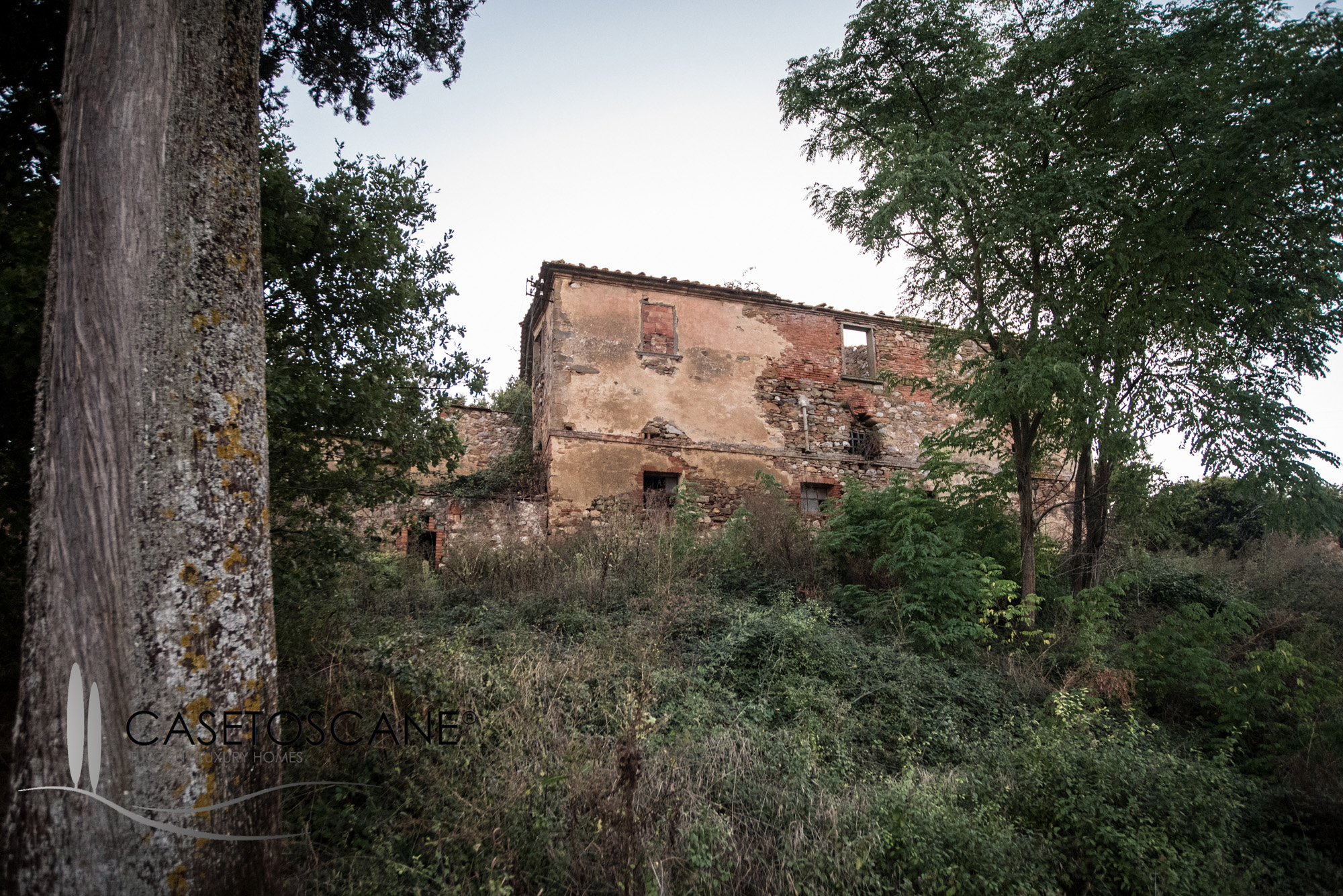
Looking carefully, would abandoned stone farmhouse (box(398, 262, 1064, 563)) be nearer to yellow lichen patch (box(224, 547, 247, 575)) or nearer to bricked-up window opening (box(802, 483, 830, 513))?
bricked-up window opening (box(802, 483, 830, 513))

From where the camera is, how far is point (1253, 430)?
722 centimetres

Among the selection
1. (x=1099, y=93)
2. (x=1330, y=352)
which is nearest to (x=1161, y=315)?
(x=1330, y=352)

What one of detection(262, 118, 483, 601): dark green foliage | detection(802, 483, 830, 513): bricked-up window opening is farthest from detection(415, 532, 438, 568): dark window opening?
detection(802, 483, 830, 513): bricked-up window opening

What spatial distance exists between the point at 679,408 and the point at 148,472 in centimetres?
1108

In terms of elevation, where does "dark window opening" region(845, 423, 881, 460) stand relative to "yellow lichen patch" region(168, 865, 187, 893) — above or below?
above

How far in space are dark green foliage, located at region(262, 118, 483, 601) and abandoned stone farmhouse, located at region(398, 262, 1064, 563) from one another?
223 inches

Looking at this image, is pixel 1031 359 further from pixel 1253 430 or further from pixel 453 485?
pixel 453 485

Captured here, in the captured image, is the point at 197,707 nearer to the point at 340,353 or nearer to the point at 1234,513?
the point at 340,353

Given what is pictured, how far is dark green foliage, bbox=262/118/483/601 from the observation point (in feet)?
16.3

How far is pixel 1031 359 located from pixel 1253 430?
7.90ft

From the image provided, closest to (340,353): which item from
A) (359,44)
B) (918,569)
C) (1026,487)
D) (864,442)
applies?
(359,44)

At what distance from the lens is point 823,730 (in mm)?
4629

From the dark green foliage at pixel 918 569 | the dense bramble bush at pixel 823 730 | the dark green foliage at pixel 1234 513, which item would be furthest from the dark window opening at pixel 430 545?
the dark green foliage at pixel 1234 513

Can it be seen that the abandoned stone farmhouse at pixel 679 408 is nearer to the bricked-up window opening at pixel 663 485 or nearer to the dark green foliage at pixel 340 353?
the bricked-up window opening at pixel 663 485
